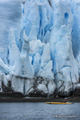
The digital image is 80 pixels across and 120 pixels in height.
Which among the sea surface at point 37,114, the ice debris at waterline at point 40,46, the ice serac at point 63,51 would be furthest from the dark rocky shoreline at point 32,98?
the sea surface at point 37,114

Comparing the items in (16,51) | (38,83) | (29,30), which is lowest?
(38,83)

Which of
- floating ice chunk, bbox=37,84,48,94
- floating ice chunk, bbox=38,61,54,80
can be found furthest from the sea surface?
floating ice chunk, bbox=38,61,54,80

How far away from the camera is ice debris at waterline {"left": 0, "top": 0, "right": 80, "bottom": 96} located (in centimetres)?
2944

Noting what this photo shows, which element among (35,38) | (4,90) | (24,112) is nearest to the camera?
(24,112)

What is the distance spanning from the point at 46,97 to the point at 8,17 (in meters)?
8.62

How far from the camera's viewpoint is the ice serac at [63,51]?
2997cm

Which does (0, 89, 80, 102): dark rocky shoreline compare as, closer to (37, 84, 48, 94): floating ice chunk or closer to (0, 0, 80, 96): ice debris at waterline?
(0, 0, 80, 96): ice debris at waterline

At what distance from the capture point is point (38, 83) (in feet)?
96.7

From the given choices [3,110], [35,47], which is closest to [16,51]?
[35,47]

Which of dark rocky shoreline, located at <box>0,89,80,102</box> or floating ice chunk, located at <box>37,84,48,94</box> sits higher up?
floating ice chunk, located at <box>37,84,48,94</box>

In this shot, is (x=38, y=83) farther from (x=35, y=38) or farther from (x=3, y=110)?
(x=3, y=110)

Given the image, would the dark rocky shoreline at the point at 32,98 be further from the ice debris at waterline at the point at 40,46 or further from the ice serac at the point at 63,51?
the ice serac at the point at 63,51

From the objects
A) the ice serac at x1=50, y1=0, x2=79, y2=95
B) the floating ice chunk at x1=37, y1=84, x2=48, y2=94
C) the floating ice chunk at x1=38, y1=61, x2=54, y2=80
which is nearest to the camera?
A: the floating ice chunk at x1=37, y1=84, x2=48, y2=94

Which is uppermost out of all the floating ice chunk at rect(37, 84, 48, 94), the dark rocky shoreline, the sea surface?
the floating ice chunk at rect(37, 84, 48, 94)
